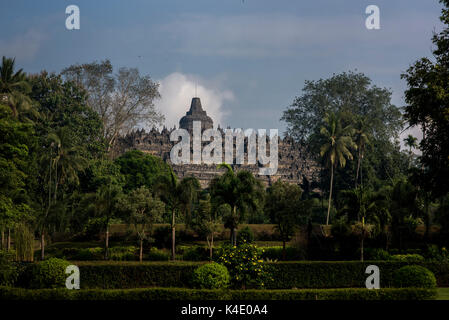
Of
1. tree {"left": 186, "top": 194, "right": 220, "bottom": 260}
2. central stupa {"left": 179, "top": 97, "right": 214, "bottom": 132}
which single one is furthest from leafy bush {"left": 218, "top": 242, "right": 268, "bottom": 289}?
central stupa {"left": 179, "top": 97, "right": 214, "bottom": 132}

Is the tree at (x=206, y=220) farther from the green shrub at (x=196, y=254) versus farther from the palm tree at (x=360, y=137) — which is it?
the palm tree at (x=360, y=137)

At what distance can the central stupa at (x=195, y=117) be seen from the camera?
9516 cm

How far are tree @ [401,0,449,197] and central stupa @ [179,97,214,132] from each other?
215 feet

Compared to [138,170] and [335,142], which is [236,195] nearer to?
[335,142]

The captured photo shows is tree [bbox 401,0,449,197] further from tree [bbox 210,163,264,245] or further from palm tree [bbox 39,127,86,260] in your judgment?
palm tree [bbox 39,127,86,260]

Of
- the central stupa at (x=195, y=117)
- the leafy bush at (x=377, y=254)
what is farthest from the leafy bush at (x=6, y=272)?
the central stupa at (x=195, y=117)

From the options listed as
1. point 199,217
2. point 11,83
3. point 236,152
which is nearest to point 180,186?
point 199,217

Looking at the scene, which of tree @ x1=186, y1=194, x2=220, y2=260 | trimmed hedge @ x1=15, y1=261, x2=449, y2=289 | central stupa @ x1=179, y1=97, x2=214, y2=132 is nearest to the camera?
trimmed hedge @ x1=15, y1=261, x2=449, y2=289

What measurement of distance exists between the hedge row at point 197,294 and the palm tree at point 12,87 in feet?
80.2

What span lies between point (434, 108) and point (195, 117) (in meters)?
71.7

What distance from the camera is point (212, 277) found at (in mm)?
22594

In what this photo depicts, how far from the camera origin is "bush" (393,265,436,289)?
74.8 feet
